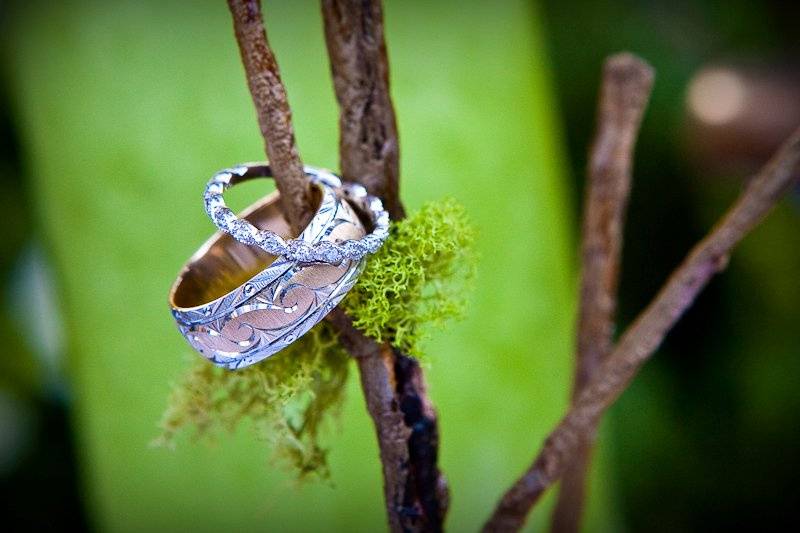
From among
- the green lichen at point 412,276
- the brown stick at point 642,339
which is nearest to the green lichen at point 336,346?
the green lichen at point 412,276

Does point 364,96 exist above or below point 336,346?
above

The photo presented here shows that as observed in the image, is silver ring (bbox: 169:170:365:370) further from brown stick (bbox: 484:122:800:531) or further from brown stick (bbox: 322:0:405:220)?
brown stick (bbox: 484:122:800:531)

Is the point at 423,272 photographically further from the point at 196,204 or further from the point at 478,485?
the point at 478,485

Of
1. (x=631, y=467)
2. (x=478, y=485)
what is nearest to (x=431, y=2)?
(x=478, y=485)

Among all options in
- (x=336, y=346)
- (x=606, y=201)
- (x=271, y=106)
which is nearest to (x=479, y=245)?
(x=606, y=201)

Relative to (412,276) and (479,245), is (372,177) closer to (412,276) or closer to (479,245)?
(412,276)

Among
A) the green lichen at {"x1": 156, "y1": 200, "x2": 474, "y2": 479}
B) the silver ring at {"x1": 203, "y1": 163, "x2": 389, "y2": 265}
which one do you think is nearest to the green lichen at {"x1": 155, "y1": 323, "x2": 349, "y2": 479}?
the green lichen at {"x1": 156, "y1": 200, "x2": 474, "y2": 479}
